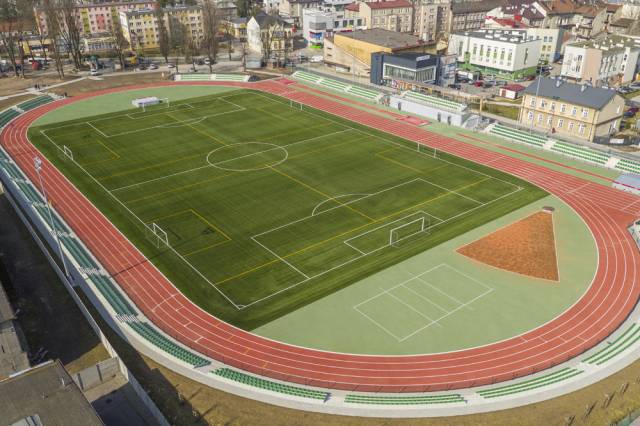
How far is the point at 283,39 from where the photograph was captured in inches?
5300

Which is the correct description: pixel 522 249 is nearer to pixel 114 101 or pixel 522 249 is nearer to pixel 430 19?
pixel 114 101

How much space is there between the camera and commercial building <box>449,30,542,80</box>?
343ft

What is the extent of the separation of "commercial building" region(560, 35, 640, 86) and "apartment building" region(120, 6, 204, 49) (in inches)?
3485

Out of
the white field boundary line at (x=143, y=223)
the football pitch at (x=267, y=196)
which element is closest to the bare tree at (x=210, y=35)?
the football pitch at (x=267, y=196)

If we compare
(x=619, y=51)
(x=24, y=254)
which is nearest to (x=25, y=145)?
(x=24, y=254)

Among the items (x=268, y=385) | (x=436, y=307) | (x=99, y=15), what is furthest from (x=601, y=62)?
(x=99, y=15)

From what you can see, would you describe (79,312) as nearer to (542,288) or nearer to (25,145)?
(542,288)

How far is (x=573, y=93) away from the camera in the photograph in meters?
75.5

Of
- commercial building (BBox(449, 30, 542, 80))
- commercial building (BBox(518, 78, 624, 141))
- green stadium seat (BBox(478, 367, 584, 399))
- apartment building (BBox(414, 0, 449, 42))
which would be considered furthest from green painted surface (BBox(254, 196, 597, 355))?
apartment building (BBox(414, 0, 449, 42))

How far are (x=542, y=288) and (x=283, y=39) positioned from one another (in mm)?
107895

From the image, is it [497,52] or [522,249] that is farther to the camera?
[497,52]

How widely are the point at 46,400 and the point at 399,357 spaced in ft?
68.6

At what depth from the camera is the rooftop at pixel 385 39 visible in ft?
360

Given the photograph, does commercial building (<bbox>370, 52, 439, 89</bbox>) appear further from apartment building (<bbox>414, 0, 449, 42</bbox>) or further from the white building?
apartment building (<bbox>414, 0, 449, 42</bbox>)
